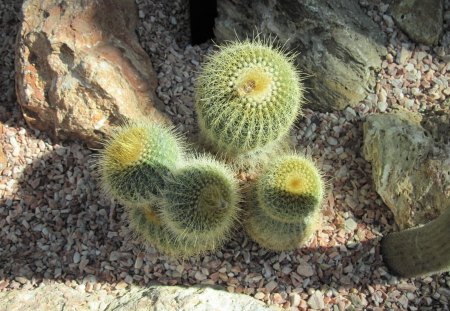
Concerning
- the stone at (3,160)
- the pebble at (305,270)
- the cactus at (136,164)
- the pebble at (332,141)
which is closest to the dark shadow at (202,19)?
the pebble at (332,141)

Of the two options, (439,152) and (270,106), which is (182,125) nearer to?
(270,106)

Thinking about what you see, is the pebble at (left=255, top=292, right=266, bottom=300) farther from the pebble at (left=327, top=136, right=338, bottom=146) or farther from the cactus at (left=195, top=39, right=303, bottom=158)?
the pebble at (left=327, top=136, right=338, bottom=146)

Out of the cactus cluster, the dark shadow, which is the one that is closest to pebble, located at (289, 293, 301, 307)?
the cactus cluster

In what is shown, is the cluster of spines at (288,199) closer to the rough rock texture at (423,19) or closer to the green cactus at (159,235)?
the green cactus at (159,235)

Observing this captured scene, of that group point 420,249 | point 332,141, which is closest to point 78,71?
point 332,141

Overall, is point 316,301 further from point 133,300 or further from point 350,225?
point 133,300

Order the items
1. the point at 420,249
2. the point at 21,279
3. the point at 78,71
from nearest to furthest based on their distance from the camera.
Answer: the point at 420,249 → the point at 21,279 → the point at 78,71

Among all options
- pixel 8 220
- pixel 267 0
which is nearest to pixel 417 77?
pixel 267 0
